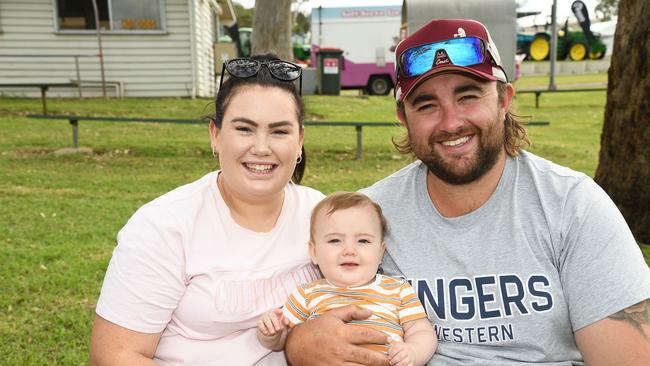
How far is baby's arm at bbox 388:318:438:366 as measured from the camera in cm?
229

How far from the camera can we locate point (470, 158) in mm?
2465

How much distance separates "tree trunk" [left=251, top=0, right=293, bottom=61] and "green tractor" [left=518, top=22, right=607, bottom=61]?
88.4ft

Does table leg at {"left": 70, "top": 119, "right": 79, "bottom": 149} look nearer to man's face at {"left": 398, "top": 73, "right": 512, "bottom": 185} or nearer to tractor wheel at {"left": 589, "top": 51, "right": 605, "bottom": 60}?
man's face at {"left": 398, "top": 73, "right": 512, "bottom": 185}

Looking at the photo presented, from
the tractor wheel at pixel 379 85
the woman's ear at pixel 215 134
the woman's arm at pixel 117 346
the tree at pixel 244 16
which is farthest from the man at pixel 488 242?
the tree at pixel 244 16

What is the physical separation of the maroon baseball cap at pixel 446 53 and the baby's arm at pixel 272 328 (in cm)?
103

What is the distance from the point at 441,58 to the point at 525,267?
2.85ft

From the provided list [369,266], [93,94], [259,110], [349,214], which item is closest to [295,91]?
[259,110]

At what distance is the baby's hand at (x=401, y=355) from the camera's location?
2277 millimetres

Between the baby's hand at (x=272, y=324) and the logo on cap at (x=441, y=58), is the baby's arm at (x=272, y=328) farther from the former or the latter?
the logo on cap at (x=441, y=58)

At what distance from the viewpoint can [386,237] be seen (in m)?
2.62

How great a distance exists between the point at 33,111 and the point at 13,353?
11.7m

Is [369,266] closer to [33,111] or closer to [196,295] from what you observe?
[196,295]

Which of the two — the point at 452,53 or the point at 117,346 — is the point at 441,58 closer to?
the point at 452,53

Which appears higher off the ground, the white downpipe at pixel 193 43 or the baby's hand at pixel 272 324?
the white downpipe at pixel 193 43
